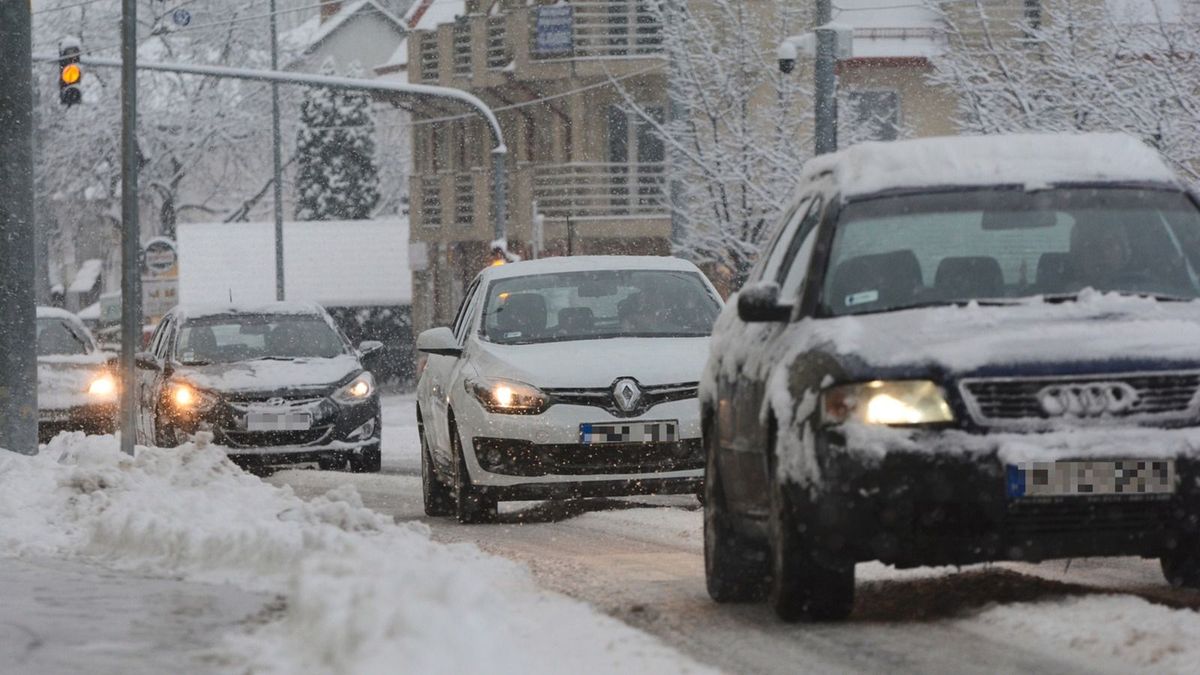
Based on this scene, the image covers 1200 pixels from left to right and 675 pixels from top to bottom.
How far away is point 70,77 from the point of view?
96.5ft

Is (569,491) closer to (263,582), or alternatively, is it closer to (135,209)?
(263,582)

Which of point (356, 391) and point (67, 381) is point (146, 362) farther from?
point (67, 381)

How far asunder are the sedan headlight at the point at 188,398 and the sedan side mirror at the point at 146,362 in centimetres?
49

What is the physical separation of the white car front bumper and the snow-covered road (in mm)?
1218

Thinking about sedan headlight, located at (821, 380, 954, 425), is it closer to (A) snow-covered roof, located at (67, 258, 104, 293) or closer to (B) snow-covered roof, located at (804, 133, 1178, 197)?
(B) snow-covered roof, located at (804, 133, 1178, 197)

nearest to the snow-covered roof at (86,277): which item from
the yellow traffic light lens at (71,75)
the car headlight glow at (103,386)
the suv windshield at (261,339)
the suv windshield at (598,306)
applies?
the yellow traffic light lens at (71,75)

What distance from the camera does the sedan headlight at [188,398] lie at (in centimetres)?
2012

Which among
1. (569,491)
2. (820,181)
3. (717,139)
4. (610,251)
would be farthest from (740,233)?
(820,181)

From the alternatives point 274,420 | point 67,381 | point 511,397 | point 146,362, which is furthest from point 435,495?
point 67,381

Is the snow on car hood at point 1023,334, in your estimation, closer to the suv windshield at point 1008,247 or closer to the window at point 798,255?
the suv windshield at point 1008,247

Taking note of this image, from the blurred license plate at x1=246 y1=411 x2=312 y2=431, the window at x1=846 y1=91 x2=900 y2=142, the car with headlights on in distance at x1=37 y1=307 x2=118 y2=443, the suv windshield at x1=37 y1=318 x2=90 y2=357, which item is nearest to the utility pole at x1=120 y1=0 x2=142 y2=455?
the blurred license plate at x1=246 y1=411 x2=312 y2=431

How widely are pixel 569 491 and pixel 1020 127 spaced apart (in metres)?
17.7

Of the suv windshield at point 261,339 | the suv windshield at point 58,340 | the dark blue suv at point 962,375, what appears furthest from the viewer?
the suv windshield at point 58,340

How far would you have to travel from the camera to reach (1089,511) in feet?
24.5
